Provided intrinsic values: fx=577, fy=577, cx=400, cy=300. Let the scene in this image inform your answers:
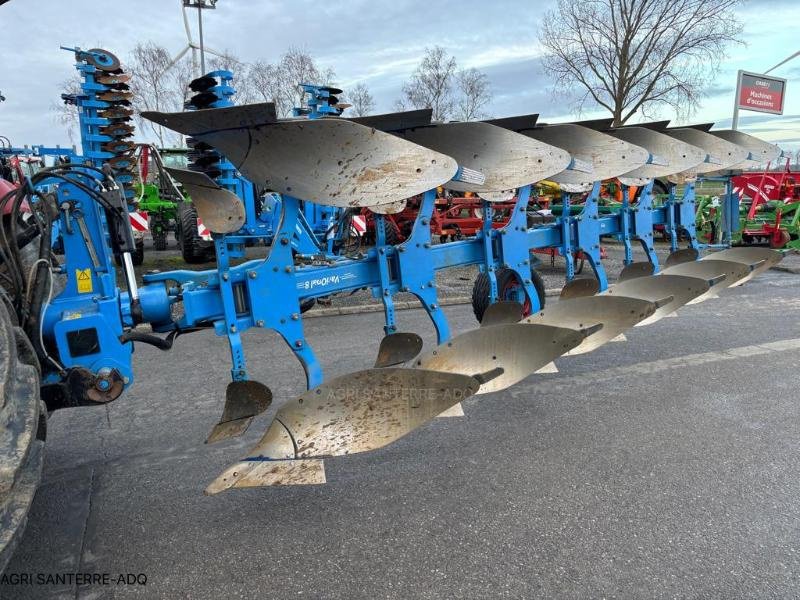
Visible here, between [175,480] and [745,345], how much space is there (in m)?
4.63

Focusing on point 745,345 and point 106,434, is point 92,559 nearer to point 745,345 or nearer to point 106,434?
point 106,434

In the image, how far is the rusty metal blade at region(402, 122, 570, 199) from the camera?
3.28m

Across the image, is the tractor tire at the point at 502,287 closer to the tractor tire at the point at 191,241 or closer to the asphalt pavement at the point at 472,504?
the asphalt pavement at the point at 472,504

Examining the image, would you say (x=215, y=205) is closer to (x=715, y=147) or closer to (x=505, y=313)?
(x=505, y=313)

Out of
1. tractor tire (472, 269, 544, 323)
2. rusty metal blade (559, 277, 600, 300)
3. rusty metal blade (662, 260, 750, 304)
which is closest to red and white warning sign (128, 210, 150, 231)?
tractor tire (472, 269, 544, 323)

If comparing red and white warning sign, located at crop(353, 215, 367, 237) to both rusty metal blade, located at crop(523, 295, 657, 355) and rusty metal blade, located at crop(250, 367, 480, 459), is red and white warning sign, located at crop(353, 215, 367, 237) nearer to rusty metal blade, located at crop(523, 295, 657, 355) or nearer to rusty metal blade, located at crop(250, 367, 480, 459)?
rusty metal blade, located at crop(523, 295, 657, 355)

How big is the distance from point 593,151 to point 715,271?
123 centimetres

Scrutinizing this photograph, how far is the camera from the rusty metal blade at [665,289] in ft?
11.5

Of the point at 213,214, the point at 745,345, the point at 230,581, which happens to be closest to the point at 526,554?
the point at 230,581

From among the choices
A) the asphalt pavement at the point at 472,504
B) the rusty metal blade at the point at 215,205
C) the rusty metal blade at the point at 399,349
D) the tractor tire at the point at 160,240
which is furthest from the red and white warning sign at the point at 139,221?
the rusty metal blade at the point at 215,205

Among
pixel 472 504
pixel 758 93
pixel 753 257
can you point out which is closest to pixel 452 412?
pixel 472 504

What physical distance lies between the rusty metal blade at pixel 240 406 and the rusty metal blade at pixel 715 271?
282cm

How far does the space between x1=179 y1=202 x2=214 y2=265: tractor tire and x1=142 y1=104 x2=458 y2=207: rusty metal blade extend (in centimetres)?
855

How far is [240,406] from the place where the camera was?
8.81ft
